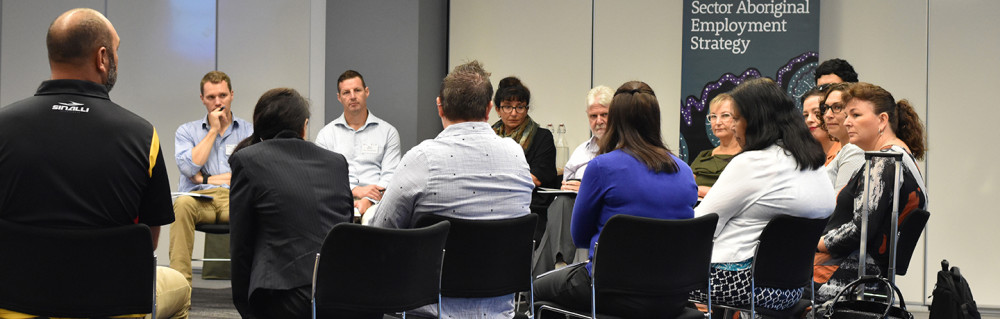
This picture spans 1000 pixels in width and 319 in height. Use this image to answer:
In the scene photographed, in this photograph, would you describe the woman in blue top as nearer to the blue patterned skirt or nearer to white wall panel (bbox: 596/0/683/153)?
the blue patterned skirt

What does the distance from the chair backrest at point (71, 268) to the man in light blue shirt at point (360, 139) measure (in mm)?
3425

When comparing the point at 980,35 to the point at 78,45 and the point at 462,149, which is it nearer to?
the point at 462,149

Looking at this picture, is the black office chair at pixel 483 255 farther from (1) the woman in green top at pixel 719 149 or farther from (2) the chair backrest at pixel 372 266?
(1) the woman in green top at pixel 719 149

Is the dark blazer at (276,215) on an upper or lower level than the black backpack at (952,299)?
upper

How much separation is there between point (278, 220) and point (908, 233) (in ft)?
7.46

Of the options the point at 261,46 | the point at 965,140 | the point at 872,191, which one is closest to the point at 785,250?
the point at 872,191

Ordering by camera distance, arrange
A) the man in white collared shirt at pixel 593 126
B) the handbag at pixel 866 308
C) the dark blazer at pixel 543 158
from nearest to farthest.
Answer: the handbag at pixel 866 308, the man in white collared shirt at pixel 593 126, the dark blazer at pixel 543 158

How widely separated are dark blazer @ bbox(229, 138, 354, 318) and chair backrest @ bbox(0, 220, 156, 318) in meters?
0.47

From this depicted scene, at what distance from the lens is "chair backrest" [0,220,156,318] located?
205 cm

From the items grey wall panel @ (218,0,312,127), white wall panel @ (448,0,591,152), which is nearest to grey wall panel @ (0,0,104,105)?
grey wall panel @ (218,0,312,127)

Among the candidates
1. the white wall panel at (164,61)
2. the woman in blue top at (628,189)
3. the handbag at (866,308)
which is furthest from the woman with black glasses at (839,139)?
the white wall panel at (164,61)

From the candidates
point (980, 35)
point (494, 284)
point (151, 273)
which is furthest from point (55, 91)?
point (980, 35)

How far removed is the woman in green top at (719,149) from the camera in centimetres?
467

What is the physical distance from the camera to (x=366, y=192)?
512 cm
